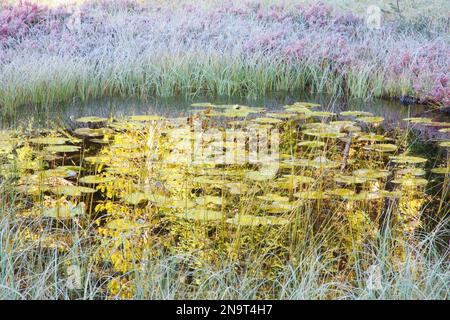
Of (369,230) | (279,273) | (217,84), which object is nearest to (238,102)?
(217,84)

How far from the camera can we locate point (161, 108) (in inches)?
213

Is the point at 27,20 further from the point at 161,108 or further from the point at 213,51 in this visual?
the point at 161,108

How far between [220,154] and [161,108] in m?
1.79

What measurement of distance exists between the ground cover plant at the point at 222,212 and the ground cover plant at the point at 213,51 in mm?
1398

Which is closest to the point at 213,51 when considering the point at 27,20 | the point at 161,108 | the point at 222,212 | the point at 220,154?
the point at 161,108

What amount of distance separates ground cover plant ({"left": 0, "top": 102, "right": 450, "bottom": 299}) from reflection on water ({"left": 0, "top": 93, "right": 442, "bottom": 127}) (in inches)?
16.1

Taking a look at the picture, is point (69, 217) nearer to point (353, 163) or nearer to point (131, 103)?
point (353, 163)

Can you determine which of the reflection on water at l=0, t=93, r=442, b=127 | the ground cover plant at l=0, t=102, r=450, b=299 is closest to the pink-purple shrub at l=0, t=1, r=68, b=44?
the reflection on water at l=0, t=93, r=442, b=127

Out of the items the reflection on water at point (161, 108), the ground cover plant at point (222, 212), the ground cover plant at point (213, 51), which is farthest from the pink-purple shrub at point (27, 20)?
the ground cover plant at point (222, 212)

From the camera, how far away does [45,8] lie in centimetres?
684

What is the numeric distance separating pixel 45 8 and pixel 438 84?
4055 mm

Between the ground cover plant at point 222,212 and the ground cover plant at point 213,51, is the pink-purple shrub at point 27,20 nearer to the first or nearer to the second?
the ground cover plant at point 213,51

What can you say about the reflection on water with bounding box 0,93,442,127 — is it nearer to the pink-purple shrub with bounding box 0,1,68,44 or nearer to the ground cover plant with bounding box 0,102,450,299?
the ground cover plant with bounding box 0,102,450,299

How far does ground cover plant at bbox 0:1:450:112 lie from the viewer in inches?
230
